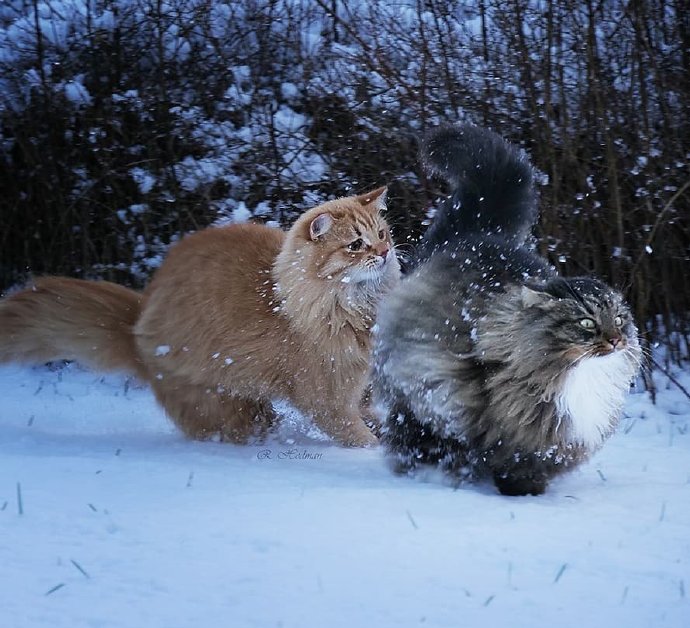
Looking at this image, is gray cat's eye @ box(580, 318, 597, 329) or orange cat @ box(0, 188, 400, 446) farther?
orange cat @ box(0, 188, 400, 446)

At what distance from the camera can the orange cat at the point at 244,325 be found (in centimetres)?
414

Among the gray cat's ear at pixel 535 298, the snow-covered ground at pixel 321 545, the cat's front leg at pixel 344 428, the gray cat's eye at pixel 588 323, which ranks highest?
the gray cat's ear at pixel 535 298

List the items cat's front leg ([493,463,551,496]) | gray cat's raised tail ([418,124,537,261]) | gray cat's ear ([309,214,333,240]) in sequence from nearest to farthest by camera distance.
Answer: cat's front leg ([493,463,551,496])
gray cat's raised tail ([418,124,537,261])
gray cat's ear ([309,214,333,240])

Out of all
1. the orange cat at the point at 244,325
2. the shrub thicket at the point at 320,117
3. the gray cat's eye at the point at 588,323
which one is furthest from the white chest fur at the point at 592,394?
the shrub thicket at the point at 320,117

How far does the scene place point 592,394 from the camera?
3.19 meters

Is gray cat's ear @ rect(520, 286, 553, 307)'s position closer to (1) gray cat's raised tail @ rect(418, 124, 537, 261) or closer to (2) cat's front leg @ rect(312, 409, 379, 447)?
(1) gray cat's raised tail @ rect(418, 124, 537, 261)

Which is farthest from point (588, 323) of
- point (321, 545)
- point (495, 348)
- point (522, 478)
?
point (321, 545)

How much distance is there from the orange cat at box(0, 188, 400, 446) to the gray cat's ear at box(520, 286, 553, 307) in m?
1.14

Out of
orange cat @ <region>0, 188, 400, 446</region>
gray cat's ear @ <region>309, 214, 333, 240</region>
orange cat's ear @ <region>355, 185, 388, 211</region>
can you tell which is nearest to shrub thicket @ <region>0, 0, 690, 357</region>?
orange cat's ear @ <region>355, 185, 388, 211</region>

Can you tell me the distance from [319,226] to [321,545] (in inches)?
74.4

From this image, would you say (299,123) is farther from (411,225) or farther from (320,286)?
(320,286)

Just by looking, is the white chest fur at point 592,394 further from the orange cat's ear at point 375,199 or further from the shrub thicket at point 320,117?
the shrub thicket at point 320,117

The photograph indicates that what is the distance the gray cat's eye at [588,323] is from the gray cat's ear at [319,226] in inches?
57.8

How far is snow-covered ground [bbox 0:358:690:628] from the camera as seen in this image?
2.23 metres
